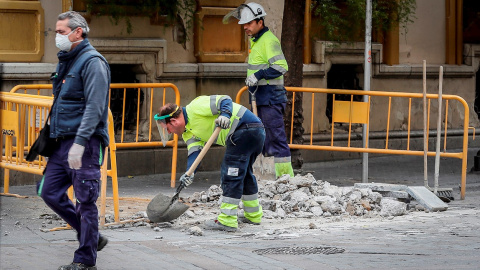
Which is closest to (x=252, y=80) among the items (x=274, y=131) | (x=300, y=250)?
(x=274, y=131)

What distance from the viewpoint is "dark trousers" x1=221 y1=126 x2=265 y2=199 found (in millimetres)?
8484

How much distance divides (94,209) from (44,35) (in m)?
5.37

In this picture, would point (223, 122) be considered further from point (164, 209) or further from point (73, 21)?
point (73, 21)

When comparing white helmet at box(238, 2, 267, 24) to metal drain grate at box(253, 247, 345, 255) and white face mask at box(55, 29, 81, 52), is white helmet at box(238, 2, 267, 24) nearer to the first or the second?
metal drain grate at box(253, 247, 345, 255)

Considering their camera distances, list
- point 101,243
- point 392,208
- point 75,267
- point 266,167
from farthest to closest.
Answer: point 266,167 → point 392,208 → point 101,243 → point 75,267

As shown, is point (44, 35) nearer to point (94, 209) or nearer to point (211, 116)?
point (211, 116)

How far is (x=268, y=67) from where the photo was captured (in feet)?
35.3

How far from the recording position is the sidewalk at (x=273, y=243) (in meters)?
7.08

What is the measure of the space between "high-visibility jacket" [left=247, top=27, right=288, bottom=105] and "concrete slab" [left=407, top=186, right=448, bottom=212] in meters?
1.80

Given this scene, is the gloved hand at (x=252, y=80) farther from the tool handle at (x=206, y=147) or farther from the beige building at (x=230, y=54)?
the tool handle at (x=206, y=147)

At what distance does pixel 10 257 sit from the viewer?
7.08m

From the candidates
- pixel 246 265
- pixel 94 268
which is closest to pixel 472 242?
pixel 246 265

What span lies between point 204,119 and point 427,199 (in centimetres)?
291

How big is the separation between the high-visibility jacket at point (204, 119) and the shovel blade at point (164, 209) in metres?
0.49
